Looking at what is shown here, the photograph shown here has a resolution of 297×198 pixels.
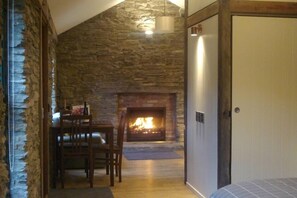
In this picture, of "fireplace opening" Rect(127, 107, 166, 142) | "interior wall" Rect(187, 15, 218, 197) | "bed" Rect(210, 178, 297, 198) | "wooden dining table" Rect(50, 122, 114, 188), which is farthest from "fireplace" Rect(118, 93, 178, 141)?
"bed" Rect(210, 178, 297, 198)

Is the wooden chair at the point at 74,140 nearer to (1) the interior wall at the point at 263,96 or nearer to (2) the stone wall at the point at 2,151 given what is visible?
(1) the interior wall at the point at 263,96

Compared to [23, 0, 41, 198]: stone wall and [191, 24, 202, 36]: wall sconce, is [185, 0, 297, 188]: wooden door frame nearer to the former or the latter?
[191, 24, 202, 36]: wall sconce

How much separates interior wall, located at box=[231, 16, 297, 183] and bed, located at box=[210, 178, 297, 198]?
1.43 metres

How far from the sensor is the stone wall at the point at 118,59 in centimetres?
858

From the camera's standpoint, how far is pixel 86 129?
5.51m

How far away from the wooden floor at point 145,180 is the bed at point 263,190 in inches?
89.7

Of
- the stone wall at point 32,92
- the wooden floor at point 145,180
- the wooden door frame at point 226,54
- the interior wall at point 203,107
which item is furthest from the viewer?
the wooden floor at point 145,180

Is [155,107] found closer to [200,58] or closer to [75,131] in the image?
[75,131]

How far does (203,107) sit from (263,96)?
72 centimetres

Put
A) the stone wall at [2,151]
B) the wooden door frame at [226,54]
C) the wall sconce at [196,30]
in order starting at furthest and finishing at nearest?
the wall sconce at [196,30] → the wooden door frame at [226,54] → the stone wall at [2,151]

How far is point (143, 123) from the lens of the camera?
903 cm

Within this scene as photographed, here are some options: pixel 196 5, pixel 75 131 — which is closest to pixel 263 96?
pixel 196 5

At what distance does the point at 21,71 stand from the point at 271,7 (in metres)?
2.55

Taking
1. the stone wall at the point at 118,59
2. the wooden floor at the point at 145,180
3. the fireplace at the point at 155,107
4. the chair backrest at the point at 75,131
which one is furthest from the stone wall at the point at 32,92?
the fireplace at the point at 155,107
